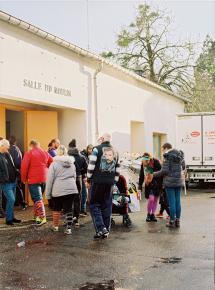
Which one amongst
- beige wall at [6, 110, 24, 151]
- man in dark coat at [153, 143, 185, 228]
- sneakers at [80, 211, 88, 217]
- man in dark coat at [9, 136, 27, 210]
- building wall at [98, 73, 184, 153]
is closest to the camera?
man in dark coat at [153, 143, 185, 228]

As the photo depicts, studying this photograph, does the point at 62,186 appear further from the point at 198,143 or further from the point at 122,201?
the point at 198,143

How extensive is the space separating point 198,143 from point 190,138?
39 centimetres

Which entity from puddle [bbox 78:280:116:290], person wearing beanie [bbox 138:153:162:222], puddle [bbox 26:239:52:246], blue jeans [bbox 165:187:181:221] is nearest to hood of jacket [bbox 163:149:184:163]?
blue jeans [bbox 165:187:181:221]

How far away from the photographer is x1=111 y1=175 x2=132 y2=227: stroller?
969 centimetres

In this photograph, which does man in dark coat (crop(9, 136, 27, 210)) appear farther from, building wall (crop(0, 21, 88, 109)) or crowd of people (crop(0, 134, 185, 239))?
building wall (crop(0, 21, 88, 109))

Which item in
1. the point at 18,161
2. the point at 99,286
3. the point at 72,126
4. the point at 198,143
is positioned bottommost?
the point at 99,286

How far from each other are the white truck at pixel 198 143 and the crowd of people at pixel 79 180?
8064 mm

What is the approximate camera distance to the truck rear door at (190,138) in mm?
18959

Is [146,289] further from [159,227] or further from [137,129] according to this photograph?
[137,129]

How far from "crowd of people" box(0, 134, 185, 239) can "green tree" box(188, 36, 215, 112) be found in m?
21.7

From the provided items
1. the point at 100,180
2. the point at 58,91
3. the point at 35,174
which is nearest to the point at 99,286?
the point at 100,180

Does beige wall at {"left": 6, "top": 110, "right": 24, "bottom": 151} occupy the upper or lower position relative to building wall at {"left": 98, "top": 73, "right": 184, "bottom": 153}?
lower

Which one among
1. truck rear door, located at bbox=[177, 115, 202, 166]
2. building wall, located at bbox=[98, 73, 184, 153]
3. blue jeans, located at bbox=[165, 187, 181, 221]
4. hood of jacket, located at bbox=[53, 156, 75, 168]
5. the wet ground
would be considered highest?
building wall, located at bbox=[98, 73, 184, 153]

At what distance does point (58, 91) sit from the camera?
13078 mm
